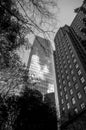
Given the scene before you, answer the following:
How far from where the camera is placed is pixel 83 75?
92.2 ft

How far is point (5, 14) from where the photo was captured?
4660 mm

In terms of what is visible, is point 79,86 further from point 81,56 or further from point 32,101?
→ point 32,101

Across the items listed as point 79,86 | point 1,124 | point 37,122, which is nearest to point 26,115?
point 37,122

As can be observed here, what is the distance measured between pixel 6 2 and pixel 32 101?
1358cm

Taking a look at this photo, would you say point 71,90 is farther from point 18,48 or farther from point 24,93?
point 18,48

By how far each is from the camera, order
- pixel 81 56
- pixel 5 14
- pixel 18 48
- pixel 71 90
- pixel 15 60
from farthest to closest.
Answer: pixel 81 56 < pixel 71 90 < pixel 15 60 < pixel 18 48 < pixel 5 14

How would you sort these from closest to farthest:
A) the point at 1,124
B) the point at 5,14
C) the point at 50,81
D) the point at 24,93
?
the point at 5,14 → the point at 1,124 → the point at 24,93 → the point at 50,81

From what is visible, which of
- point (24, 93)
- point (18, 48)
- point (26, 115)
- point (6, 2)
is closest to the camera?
point (6, 2)

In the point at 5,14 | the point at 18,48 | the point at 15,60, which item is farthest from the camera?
the point at 15,60

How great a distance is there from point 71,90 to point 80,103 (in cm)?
649

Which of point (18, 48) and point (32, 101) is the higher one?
point (18, 48)

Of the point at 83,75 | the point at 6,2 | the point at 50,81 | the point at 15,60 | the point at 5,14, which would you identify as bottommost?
the point at 50,81

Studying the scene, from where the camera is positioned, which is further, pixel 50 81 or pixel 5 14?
pixel 50 81

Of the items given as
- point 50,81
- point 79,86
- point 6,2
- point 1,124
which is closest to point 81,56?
point 79,86
